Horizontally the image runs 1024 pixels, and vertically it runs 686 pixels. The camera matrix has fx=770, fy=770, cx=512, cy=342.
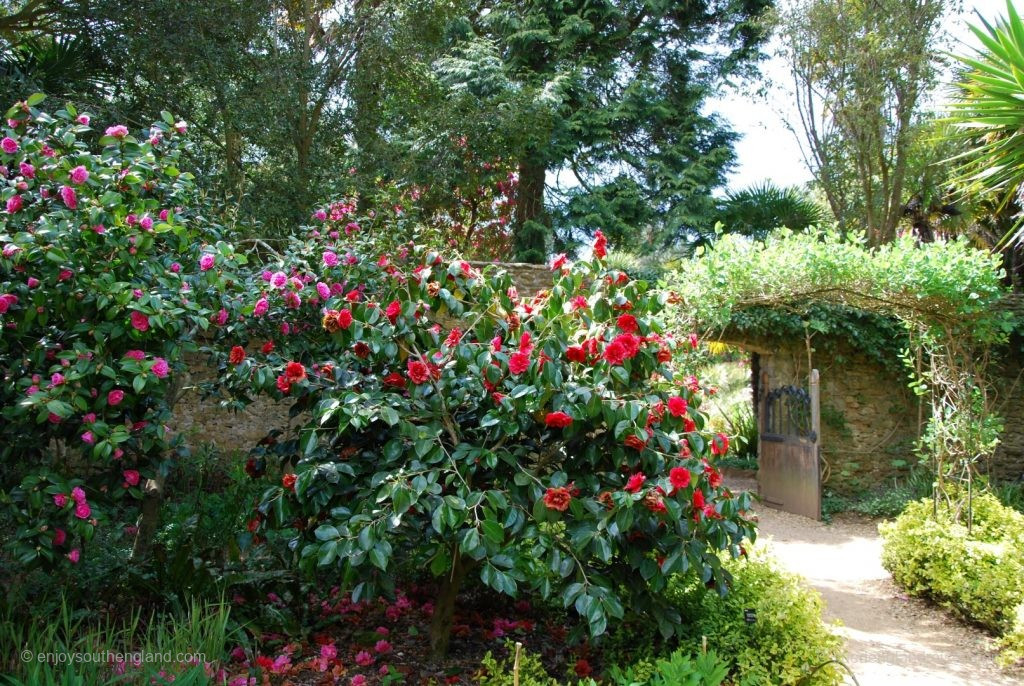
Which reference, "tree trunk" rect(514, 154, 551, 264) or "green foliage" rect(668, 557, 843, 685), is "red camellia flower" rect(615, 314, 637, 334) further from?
"tree trunk" rect(514, 154, 551, 264)

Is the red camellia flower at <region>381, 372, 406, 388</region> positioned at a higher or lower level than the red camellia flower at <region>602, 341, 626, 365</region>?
lower

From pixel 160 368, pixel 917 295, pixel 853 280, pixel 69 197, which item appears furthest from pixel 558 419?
pixel 853 280

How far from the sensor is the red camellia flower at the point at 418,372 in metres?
3.08

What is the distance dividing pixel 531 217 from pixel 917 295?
8.56m

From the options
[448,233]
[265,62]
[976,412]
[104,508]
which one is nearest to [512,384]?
[104,508]

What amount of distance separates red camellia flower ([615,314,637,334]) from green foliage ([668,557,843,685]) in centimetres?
114

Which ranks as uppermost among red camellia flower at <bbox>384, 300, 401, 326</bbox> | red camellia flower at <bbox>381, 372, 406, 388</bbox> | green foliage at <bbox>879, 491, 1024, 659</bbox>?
red camellia flower at <bbox>384, 300, 401, 326</bbox>

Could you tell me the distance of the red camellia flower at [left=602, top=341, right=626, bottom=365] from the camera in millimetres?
2934

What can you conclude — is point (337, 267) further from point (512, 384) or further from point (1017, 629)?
point (1017, 629)

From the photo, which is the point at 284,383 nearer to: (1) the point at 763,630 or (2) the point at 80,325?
(2) the point at 80,325

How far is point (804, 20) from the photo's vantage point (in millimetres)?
11617

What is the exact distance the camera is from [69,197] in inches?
123

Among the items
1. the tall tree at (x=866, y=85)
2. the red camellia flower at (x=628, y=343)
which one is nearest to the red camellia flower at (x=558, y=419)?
the red camellia flower at (x=628, y=343)

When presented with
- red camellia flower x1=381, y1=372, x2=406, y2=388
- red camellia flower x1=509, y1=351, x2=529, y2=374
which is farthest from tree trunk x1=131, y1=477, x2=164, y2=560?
red camellia flower x1=509, y1=351, x2=529, y2=374
